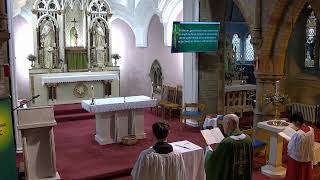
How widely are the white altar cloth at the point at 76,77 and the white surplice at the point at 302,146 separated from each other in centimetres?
874

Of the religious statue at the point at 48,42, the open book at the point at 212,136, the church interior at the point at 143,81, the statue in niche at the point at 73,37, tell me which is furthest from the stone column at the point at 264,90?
the religious statue at the point at 48,42

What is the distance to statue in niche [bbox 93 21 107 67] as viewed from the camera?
1378 cm

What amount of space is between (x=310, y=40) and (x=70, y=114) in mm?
8041

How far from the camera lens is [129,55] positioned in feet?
49.0

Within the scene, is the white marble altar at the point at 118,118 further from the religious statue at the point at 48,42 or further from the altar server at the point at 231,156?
the religious statue at the point at 48,42

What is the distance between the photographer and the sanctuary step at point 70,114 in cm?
1143

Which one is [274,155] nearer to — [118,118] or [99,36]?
[118,118]

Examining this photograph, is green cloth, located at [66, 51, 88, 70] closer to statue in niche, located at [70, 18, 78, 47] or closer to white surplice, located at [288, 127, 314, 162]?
statue in niche, located at [70, 18, 78, 47]

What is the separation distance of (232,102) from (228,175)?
24.2 feet

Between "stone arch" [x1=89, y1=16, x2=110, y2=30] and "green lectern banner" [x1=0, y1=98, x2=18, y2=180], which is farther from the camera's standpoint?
"stone arch" [x1=89, y1=16, x2=110, y2=30]

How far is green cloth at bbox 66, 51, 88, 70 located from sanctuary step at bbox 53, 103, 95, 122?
1.82 meters

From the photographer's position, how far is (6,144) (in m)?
5.58

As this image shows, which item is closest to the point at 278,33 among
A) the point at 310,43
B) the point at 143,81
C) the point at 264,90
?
the point at 264,90

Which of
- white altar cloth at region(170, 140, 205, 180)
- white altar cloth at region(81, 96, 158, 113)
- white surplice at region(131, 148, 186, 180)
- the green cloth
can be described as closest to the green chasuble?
white surplice at region(131, 148, 186, 180)
